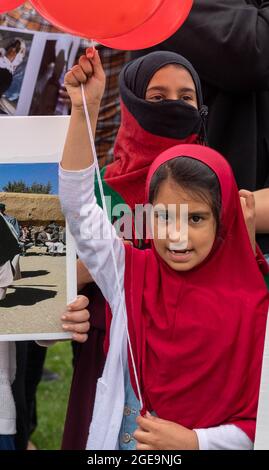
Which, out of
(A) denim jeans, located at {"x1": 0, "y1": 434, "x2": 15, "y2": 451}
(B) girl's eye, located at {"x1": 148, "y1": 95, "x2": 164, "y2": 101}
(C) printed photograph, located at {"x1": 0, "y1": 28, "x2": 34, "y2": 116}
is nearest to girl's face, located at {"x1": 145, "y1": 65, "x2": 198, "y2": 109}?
(B) girl's eye, located at {"x1": 148, "y1": 95, "x2": 164, "y2": 101}

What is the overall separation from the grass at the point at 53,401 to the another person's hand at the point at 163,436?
6.49ft

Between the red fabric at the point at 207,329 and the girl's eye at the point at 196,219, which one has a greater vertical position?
the girl's eye at the point at 196,219

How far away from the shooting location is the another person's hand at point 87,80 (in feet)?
8.27

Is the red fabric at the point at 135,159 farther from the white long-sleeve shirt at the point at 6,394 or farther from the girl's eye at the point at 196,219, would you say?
the white long-sleeve shirt at the point at 6,394

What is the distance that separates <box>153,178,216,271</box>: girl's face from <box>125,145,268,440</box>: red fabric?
4cm

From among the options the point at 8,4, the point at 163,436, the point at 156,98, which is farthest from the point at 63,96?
the point at 163,436

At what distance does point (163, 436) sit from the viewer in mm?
2486

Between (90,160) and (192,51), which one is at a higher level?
(192,51)

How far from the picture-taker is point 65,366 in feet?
18.5

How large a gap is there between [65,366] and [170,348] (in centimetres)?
317

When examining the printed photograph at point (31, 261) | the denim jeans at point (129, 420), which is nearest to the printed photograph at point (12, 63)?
the printed photograph at point (31, 261)

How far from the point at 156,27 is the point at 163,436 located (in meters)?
1.07
